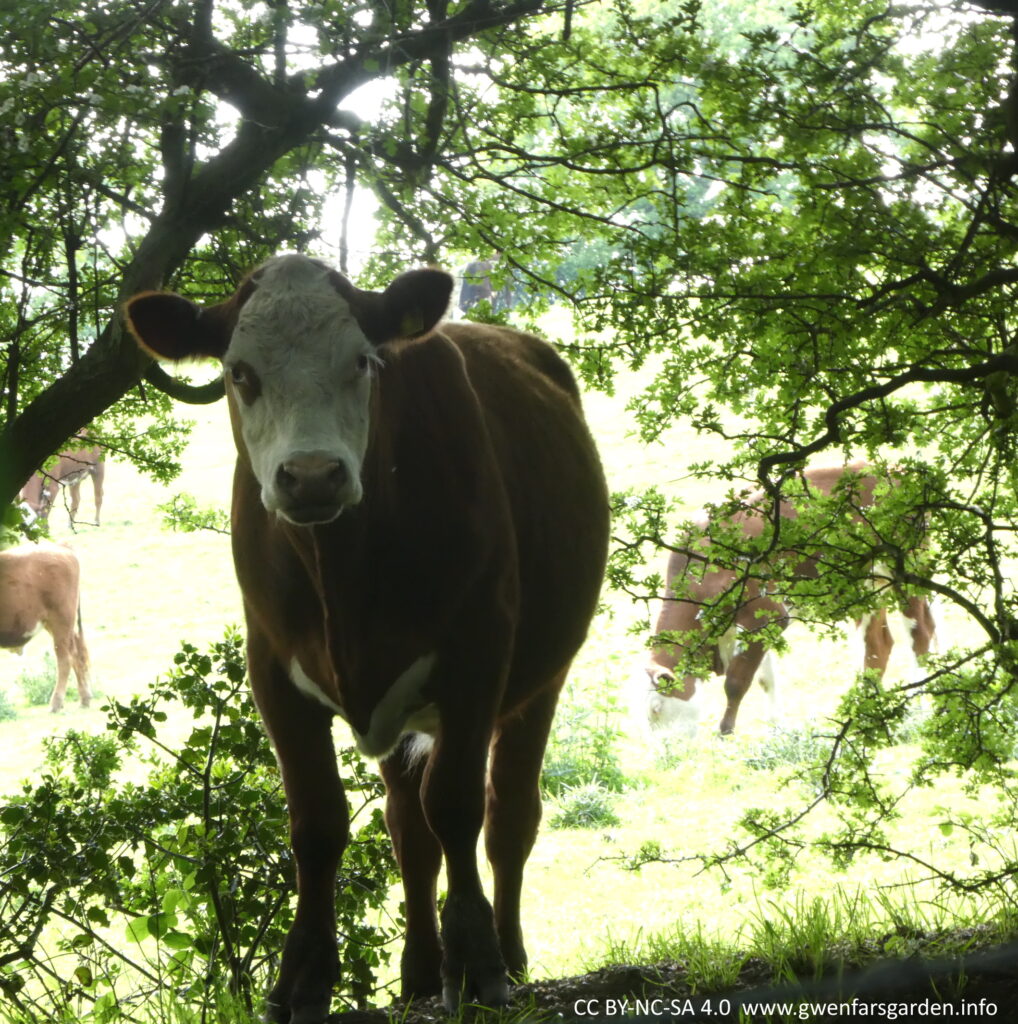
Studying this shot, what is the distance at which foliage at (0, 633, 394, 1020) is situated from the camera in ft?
11.6

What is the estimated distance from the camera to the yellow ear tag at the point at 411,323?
3.01 m

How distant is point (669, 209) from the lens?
371 cm

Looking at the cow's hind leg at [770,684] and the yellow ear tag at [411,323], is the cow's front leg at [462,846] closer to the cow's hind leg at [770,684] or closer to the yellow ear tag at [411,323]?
the yellow ear tag at [411,323]

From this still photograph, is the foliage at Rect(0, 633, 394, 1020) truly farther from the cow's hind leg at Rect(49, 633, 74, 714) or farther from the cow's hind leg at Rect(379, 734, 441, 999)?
the cow's hind leg at Rect(49, 633, 74, 714)

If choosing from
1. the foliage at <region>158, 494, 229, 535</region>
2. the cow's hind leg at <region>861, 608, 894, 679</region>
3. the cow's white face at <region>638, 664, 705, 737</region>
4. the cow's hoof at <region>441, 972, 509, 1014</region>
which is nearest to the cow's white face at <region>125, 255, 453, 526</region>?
the cow's hoof at <region>441, 972, 509, 1014</region>

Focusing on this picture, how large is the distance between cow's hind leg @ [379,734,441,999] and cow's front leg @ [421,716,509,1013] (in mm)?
396

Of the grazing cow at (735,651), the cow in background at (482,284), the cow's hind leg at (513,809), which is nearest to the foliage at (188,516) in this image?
the cow in background at (482,284)

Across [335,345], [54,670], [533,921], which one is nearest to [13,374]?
[335,345]

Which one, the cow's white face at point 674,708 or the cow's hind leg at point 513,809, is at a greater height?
the cow's white face at point 674,708

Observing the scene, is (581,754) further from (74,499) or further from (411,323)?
(411,323)

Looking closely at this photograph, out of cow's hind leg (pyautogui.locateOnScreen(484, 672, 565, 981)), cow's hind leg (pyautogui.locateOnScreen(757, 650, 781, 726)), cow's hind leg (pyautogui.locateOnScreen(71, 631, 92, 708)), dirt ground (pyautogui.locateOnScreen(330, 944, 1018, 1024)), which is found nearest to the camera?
dirt ground (pyautogui.locateOnScreen(330, 944, 1018, 1024))

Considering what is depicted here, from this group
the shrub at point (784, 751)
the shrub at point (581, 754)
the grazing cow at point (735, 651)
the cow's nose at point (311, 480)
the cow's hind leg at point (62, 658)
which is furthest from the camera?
the cow's hind leg at point (62, 658)

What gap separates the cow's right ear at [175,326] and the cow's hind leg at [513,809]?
1562 mm

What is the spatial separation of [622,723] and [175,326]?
9.64 meters
